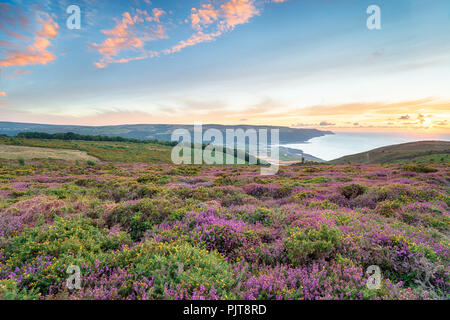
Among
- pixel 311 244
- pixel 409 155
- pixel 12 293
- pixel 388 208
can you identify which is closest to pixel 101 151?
pixel 12 293

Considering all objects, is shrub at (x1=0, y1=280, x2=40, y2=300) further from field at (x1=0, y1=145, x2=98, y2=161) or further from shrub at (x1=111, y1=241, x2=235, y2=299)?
field at (x1=0, y1=145, x2=98, y2=161)

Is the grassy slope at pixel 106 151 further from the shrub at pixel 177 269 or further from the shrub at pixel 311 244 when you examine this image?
the shrub at pixel 311 244

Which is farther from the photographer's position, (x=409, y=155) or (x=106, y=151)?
(x=106, y=151)

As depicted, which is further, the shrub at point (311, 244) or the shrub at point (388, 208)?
the shrub at point (388, 208)

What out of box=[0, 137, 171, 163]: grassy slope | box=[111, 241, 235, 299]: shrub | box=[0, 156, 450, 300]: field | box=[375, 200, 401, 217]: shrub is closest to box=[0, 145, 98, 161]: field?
box=[0, 137, 171, 163]: grassy slope

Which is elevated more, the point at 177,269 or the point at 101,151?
the point at 101,151

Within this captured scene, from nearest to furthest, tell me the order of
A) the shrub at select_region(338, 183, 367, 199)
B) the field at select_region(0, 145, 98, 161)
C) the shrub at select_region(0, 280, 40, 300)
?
the shrub at select_region(0, 280, 40, 300) < the shrub at select_region(338, 183, 367, 199) < the field at select_region(0, 145, 98, 161)

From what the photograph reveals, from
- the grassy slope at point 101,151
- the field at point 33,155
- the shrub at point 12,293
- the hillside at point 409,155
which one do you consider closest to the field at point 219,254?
the shrub at point 12,293

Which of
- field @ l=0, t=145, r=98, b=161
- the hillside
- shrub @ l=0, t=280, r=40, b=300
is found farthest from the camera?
the hillside

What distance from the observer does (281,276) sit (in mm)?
3947

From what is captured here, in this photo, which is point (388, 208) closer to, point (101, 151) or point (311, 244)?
point (311, 244)

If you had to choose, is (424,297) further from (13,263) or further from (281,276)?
(13,263)
